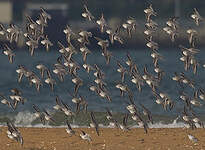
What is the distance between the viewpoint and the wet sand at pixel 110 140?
31394 mm

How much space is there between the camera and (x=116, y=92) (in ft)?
231

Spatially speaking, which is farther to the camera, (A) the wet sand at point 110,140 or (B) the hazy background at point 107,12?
(B) the hazy background at point 107,12

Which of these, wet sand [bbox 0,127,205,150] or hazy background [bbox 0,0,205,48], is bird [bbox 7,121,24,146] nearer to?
wet sand [bbox 0,127,205,150]

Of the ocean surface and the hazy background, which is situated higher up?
the ocean surface

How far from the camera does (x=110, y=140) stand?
108 feet

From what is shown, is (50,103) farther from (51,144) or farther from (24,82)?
(51,144)

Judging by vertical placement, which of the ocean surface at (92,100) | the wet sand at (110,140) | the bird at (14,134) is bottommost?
the ocean surface at (92,100)

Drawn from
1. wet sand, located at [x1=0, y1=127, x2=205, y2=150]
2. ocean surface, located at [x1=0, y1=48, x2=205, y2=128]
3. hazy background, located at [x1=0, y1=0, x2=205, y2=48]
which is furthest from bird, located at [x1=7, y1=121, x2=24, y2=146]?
hazy background, located at [x1=0, y1=0, x2=205, y2=48]

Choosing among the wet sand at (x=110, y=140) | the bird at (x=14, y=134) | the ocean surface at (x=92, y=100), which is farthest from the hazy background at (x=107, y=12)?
the bird at (x=14, y=134)

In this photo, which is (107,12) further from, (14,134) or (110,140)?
(14,134)

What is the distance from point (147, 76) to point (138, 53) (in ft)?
395

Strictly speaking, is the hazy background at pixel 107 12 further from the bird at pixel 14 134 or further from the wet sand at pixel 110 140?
the bird at pixel 14 134

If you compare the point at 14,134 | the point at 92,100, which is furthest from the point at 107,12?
the point at 14,134

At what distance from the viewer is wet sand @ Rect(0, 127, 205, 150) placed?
31.4 m
